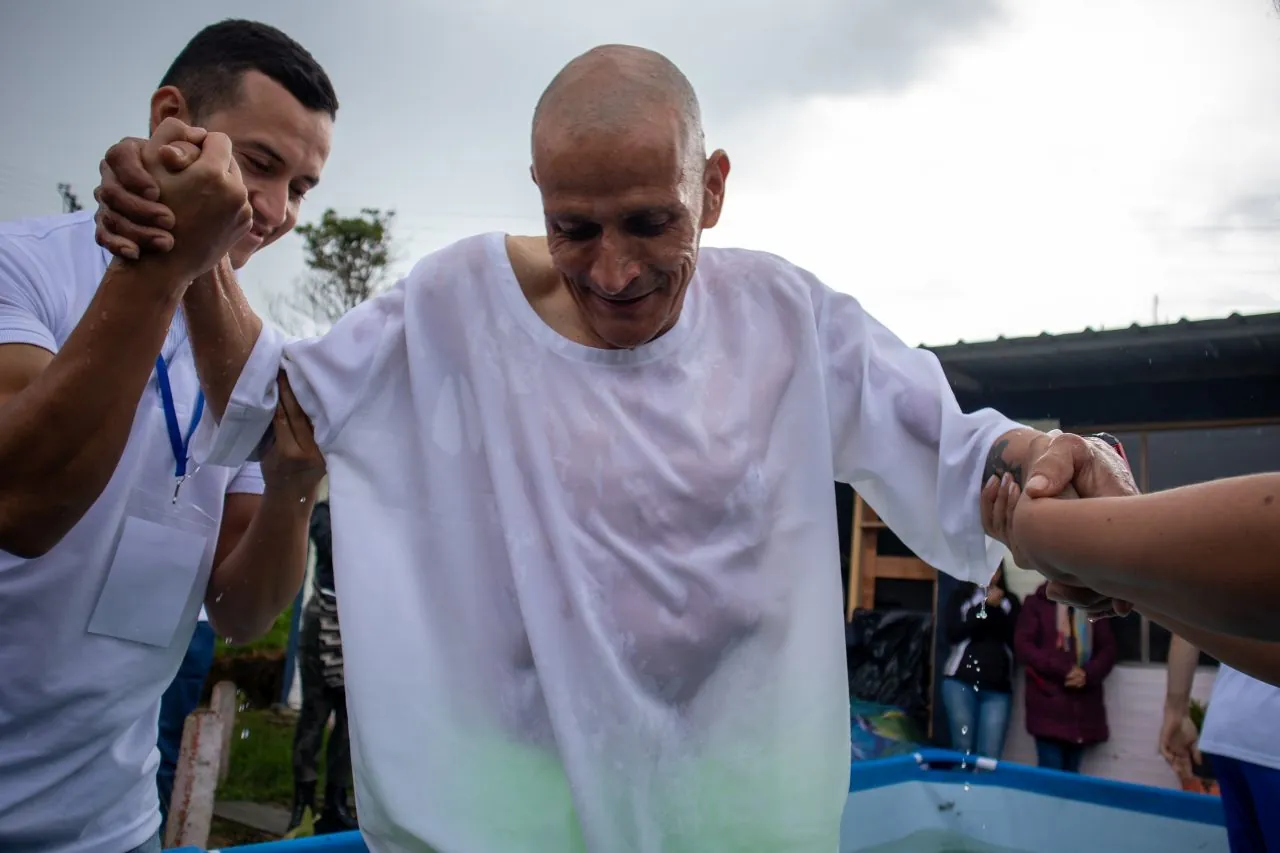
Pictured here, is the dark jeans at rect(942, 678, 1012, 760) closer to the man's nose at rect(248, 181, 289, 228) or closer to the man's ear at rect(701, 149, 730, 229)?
the man's ear at rect(701, 149, 730, 229)

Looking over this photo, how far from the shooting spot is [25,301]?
1.85 meters

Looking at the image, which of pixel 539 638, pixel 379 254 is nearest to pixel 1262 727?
pixel 539 638

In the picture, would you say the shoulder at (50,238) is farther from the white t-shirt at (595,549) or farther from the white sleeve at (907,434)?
the white sleeve at (907,434)

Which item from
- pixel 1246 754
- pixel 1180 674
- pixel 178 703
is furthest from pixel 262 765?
pixel 1246 754

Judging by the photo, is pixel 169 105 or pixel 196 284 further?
pixel 169 105

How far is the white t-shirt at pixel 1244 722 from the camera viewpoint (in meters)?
3.25

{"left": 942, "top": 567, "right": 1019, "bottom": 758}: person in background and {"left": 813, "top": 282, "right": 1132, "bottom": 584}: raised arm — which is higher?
{"left": 813, "top": 282, "right": 1132, "bottom": 584}: raised arm

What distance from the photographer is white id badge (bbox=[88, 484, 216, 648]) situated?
1.93 metres

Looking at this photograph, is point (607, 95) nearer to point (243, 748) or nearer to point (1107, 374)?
point (1107, 374)

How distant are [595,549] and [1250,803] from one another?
2.94 m

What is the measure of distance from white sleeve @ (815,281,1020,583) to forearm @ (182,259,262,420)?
105 centimetres

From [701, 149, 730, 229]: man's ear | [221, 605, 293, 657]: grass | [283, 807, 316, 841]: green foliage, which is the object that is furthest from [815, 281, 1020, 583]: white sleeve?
[221, 605, 293, 657]: grass

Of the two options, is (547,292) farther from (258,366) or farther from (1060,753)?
(1060,753)

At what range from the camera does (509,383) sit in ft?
5.85
